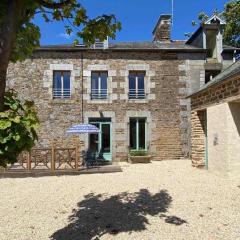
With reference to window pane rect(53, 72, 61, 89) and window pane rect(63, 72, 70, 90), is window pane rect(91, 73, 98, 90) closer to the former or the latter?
window pane rect(63, 72, 70, 90)

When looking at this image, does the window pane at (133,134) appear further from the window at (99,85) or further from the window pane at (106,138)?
the window at (99,85)

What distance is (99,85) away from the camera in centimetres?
1566

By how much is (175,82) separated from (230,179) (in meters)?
7.36

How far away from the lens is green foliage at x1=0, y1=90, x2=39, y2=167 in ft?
9.77

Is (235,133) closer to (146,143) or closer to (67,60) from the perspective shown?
(146,143)

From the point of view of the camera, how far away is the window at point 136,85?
51.4 feet

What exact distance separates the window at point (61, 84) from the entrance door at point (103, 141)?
75.1 inches

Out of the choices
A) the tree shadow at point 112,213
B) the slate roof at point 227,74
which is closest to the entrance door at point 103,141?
the slate roof at point 227,74

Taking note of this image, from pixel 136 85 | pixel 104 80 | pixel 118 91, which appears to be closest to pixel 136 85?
pixel 136 85

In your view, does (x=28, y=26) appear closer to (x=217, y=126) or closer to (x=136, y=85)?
(x=217, y=126)

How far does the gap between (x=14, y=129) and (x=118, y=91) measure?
41.3 feet

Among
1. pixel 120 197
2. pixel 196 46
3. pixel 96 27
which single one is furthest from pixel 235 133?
pixel 196 46

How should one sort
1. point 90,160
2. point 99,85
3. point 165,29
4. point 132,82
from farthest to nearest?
1. point 165,29
2. point 132,82
3. point 99,85
4. point 90,160

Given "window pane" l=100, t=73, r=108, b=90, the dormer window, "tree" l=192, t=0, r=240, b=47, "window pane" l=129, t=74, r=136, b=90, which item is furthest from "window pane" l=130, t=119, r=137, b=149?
"tree" l=192, t=0, r=240, b=47
